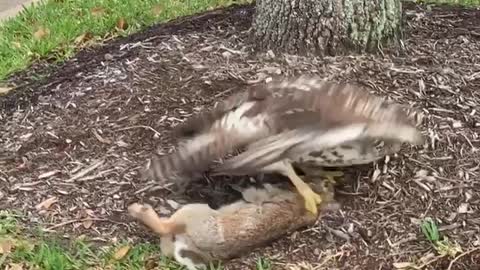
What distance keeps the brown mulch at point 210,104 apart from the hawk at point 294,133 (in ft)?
0.54

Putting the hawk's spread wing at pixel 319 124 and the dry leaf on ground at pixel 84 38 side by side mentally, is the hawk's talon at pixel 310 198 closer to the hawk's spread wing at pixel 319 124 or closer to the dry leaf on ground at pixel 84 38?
the hawk's spread wing at pixel 319 124

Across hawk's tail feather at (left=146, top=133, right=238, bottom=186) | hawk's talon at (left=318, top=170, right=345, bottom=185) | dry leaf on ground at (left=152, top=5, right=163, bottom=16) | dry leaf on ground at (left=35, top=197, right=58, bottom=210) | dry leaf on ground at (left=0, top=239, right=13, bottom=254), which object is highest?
hawk's tail feather at (left=146, top=133, right=238, bottom=186)

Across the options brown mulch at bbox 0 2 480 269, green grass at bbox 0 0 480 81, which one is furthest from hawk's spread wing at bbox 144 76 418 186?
green grass at bbox 0 0 480 81

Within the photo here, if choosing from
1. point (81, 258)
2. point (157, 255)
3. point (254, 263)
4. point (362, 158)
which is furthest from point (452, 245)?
point (81, 258)

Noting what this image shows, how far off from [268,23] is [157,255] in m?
1.62

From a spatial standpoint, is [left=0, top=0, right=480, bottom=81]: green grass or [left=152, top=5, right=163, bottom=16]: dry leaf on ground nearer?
[left=0, top=0, right=480, bottom=81]: green grass

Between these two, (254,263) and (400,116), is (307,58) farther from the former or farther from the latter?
(254,263)

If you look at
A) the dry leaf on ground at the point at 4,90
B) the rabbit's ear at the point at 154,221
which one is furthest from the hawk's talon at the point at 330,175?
the dry leaf on ground at the point at 4,90

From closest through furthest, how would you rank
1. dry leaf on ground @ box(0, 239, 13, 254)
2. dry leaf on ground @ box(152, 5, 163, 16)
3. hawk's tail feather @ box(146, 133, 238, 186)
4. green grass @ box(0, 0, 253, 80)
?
hawk's tail feather @ box(146, 133, 238, 186) → dry leaf on ground @ box(0, 239, 13, 254) → green grass @ box(0, 0, 253, 80) → dry leaf on ground @ box(152, 5, 163, 16)

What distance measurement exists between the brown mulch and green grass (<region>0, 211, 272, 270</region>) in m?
0.08

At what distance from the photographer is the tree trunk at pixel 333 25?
4867 millimetres

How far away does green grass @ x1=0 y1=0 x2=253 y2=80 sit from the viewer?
611 cm

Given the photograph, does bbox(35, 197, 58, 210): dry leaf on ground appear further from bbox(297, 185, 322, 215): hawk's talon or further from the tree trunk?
the tree trunk

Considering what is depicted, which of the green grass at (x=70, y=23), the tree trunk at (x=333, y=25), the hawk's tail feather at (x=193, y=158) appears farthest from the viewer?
the green grass at (x=70, y=23)
